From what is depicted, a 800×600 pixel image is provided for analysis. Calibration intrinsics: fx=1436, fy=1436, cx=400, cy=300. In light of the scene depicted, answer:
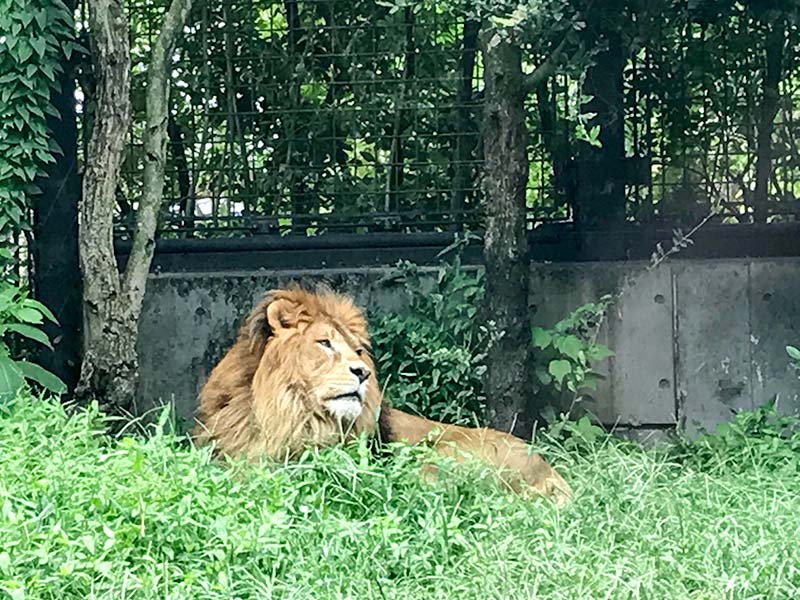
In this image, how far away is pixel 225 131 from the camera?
335 inches

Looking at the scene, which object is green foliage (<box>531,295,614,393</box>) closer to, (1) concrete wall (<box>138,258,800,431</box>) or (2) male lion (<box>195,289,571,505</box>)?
(1) concrete wall (<box>138,258,800,431</box>)

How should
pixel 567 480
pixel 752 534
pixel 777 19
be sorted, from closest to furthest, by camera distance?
pixel 752 534 < pixel 567 480 < pixel 777 19

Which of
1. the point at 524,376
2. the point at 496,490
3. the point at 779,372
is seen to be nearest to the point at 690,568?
the point at 496,490

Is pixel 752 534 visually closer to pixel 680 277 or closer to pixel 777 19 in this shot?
pixel 680 277

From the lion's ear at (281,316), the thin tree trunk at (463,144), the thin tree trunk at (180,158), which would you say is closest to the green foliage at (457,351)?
the thin tree trunk at (463,144)

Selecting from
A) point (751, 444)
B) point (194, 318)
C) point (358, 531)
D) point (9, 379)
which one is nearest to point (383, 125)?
point (194, 318)

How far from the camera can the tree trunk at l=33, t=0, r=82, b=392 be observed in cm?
805

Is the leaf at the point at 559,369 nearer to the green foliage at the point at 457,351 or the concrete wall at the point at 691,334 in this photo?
the green foliage at the point at 457,351

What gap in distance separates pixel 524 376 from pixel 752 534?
2.22 m

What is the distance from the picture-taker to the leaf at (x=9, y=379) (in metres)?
6.67

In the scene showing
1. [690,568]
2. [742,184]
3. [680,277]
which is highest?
[742,184]

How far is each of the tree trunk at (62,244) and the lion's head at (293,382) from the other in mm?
1991

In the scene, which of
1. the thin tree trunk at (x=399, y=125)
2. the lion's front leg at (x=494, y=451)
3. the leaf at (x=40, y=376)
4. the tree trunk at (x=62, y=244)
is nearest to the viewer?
the lion's front leg at (x=494, y=451)

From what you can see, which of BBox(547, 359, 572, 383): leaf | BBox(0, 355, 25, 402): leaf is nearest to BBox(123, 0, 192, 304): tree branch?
BBox(0, 355, 25, 402): leaf
